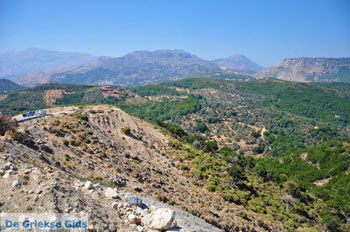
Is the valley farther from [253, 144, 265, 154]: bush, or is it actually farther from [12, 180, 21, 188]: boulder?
[12, 180, 21, 188]: boulder

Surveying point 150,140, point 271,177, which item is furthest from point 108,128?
point 271,177

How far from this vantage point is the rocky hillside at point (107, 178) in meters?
9.55

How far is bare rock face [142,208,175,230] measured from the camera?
982cm

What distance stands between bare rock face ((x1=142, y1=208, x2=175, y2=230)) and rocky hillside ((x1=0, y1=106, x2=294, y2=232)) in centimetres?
5

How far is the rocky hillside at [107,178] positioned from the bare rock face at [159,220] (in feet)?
0.17

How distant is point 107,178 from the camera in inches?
703

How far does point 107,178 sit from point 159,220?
932 cm

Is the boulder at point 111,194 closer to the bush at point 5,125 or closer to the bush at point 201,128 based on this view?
the bush at point 5,125

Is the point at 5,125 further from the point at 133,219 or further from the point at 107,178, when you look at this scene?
the point at 133,219

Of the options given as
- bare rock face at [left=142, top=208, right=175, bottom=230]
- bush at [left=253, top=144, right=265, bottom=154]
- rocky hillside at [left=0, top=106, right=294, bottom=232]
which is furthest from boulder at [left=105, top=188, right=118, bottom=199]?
bush at [left=253, top=144, right=265, bottom=154]

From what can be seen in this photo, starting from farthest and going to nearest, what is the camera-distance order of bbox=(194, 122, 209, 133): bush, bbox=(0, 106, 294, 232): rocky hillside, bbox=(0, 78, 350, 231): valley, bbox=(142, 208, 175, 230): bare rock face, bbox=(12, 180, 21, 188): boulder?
bbox=(194, 122, 209, 133): bush, bbox=(0, 78, 350, 231): valley, bbox=(142, 208, 175, 230): bare rock face, bbox=(0, 106, 294, 232): rocky hillside, bbox=(12, 180, 21, 188): boulder

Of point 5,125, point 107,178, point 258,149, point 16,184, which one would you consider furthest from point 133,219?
point 258,149

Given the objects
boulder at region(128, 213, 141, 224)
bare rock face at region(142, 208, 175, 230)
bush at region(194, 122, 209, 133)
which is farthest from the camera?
bush at region(194, 122, 209, 133)

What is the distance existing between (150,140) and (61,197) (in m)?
29.5
